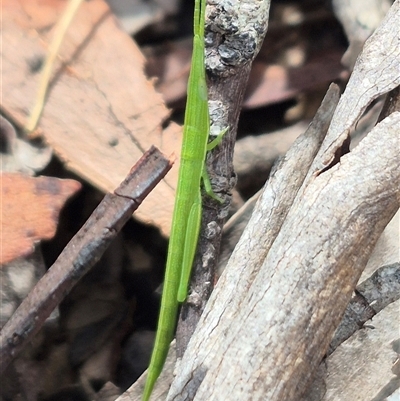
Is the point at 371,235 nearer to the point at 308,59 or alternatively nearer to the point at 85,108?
the point at 85,108

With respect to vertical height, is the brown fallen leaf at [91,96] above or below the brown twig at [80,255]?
above

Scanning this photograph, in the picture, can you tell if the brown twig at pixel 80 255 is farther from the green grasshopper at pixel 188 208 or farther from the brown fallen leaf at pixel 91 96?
the brown fallen leaf at pixel 91 96

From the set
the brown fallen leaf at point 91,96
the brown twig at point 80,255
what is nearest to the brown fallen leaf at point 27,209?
→ the brown fallen leaf at point 91,96

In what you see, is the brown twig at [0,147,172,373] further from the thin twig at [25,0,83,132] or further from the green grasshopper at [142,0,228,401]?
the thin twig at [25,0,83,132]

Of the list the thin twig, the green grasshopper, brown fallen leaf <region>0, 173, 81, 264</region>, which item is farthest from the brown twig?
the thin twig

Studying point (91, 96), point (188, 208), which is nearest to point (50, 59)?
point (91, 96)
